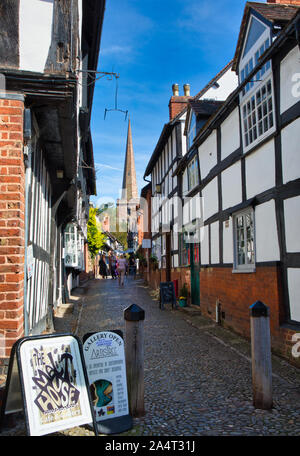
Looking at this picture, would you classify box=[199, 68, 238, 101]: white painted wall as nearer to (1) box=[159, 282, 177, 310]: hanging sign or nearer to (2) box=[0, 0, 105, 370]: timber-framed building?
(1) box=[159, 282, 177, 310]: hanging sign

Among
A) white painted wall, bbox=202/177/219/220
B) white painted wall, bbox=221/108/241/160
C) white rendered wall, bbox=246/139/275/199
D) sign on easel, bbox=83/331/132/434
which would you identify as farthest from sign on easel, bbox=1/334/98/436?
white painted wall, bbox=202/177/219/220

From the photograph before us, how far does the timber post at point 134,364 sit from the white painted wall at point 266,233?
124 inches

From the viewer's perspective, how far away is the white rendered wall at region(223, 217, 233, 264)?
26.5ft

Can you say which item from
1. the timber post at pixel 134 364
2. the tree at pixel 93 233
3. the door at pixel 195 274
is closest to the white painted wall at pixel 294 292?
the timber post at pixel 134 364

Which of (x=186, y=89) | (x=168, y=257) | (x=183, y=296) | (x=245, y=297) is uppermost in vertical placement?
(x=186, y=89)

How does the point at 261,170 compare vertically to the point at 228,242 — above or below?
above

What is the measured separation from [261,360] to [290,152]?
10.3ft

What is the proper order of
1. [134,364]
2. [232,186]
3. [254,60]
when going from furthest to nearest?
1. [232,186]
2. [254,60]
3. [134,364]

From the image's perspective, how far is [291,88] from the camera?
5570 millimetres

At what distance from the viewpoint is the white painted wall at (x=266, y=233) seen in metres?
6.04

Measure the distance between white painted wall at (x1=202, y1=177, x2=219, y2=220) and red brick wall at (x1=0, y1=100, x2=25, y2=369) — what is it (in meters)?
6.03

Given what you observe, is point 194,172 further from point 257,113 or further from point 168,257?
point 168,257

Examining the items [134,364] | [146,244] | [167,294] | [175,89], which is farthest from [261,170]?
[146,244]

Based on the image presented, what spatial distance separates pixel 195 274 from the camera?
11.5 m
